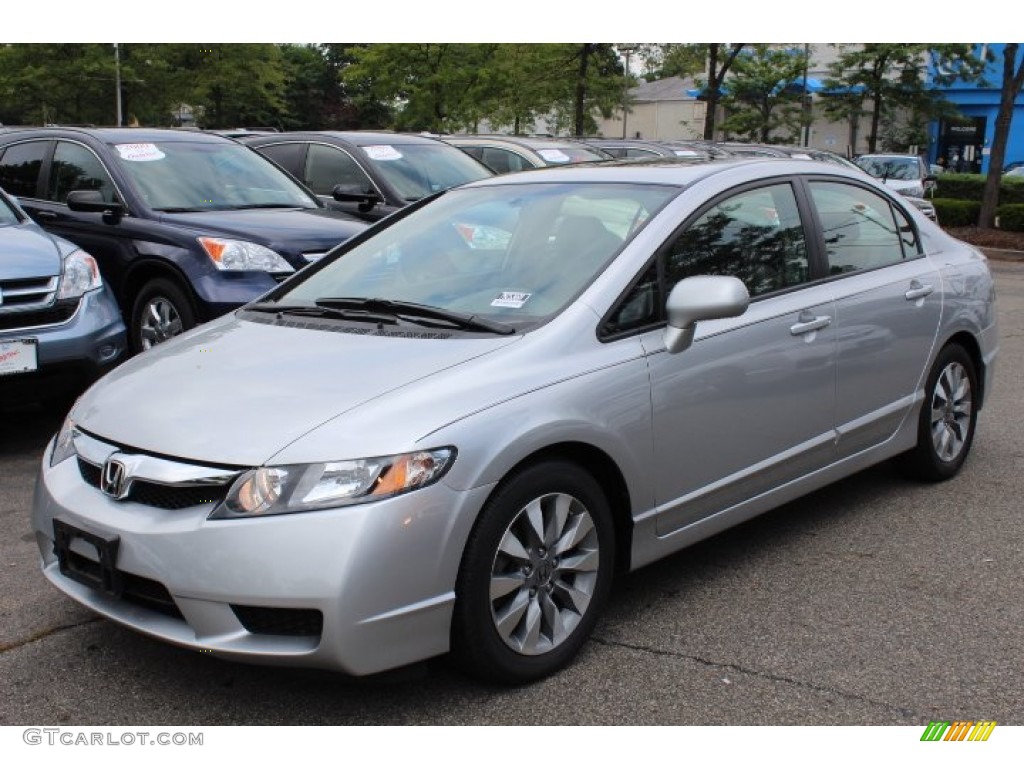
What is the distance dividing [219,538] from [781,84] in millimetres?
42254

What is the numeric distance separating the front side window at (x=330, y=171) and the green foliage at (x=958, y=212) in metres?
15.5

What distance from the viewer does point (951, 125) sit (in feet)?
156

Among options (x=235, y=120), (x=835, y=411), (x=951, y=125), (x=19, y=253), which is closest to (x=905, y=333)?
(x=835, y=411)

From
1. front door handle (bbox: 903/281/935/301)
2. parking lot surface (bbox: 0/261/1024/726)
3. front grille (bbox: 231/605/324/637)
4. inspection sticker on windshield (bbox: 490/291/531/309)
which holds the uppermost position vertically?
inspection sticker on windshield (bbox: 490/291/531/309)

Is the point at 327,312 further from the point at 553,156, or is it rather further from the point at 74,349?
the point at 553,156

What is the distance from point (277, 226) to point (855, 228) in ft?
12.6

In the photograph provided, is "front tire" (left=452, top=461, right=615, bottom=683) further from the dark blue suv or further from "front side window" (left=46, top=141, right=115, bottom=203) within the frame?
"front side window" (left=46, top=141, right=115, bottom=203)

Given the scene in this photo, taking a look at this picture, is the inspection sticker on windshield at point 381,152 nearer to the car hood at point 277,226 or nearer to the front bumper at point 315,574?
the car hood at point 277,226

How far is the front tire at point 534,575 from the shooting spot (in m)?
3.11

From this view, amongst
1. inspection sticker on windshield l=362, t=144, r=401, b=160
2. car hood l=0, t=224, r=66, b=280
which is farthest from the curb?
car hood l=0, t=224, r=66, b=280

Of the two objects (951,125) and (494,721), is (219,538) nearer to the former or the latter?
(494,721)

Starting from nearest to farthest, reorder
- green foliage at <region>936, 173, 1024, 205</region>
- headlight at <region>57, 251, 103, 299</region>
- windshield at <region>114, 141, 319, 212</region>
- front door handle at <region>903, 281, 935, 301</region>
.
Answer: front door handle at <region>903, 281, 935, 301</region> < headlight at <region>57, 251, 103, 299</region> < windshield at <region>114, 141, 319, 212</region> < green foliage at <region>936, 173, 1024, 205</region>

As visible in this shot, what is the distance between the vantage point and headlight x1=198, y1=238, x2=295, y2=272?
22.3 ft

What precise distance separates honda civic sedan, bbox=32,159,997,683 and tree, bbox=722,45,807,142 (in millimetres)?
37133
